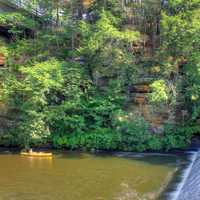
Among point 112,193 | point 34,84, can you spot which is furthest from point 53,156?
point 112,193

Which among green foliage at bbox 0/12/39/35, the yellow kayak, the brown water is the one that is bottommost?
the brown water

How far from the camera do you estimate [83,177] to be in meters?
12.4

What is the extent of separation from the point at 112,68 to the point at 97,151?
3261 millimetres

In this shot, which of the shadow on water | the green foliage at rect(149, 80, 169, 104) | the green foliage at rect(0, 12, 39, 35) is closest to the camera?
the shadow on water

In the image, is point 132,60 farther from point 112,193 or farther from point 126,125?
point 112,193

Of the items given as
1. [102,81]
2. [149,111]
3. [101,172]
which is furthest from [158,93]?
[101,172]

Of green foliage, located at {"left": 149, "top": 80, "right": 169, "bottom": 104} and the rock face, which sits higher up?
green foliage, located at {"left": 149, "top": 80, "right": 169, "bottom": 104}

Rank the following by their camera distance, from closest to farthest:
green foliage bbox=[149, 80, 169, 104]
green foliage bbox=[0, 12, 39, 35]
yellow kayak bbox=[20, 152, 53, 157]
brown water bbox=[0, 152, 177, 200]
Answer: brown water bbox=[0, 152, 177, 200] → yellow kayak bbox=[20, 152, 53, 157] → green foliage bbox=[149, 80, 169, 104] → green foliage bbox=[0, 12, 39, 35]

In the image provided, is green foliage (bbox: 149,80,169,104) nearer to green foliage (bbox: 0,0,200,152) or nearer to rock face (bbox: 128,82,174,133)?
green foliage (bbox: 0,0,200,152)

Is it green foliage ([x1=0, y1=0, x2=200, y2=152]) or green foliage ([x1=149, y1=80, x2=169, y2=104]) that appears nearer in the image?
green foliage ([x1=149, y1=80, x2=169, y2=104])

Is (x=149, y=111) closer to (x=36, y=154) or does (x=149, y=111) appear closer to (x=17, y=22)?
(x=36, y=154)

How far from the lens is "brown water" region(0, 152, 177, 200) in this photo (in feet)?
35.0

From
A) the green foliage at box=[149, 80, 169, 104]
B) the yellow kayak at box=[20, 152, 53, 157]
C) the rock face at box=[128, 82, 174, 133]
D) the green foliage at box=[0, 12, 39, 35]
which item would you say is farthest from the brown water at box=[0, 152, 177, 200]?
the green foliage at box=[0, 12, 39, 35]

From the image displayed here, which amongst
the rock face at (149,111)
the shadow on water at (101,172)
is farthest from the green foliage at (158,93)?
the shadow on water at (101,172)
